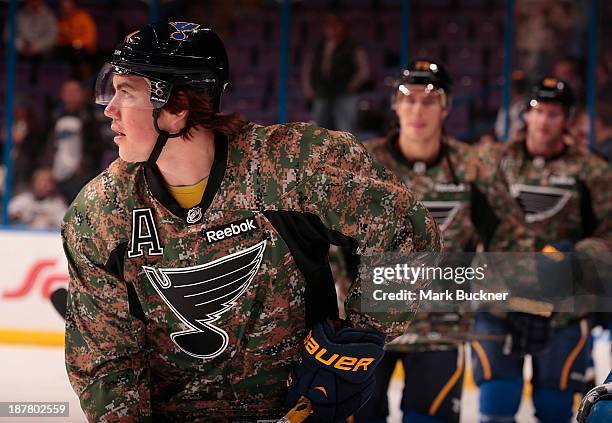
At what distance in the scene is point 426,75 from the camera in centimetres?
306

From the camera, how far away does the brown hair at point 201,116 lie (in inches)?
76.5

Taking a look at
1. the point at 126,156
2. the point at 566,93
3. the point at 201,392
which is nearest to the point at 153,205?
the point at 126,156

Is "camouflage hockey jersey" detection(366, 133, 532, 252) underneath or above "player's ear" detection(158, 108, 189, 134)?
underneath

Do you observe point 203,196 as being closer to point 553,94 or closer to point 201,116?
point 201,116

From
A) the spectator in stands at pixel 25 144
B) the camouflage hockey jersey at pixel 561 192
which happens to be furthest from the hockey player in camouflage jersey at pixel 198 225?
the spectator in stands at pixel 25 144

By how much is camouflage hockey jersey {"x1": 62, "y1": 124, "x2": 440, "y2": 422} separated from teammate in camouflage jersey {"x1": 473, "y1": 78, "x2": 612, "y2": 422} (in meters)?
1.37

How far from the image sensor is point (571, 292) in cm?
205

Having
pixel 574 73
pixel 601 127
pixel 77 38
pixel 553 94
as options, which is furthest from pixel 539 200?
pixel 77 38

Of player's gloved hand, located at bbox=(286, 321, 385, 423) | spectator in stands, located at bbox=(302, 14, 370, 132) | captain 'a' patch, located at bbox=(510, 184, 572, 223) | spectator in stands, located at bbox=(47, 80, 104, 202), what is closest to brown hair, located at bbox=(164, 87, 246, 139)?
player's gloved hand, located at bbox=(286, 321, 385, 423)

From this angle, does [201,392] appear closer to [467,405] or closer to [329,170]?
[329,170]

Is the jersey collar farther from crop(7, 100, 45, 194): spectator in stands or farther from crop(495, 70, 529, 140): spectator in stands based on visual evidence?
crop(7, 100, 45, 194): spectator in stands

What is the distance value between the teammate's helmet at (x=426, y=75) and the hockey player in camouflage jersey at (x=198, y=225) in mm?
1148

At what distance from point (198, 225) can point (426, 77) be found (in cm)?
133

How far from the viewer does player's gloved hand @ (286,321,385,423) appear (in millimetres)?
1906
